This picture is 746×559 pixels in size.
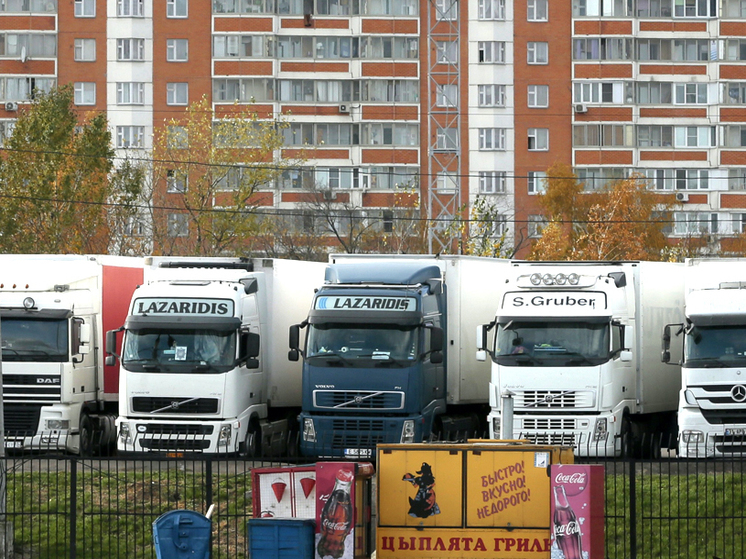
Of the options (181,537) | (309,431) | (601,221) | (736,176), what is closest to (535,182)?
(736,176)

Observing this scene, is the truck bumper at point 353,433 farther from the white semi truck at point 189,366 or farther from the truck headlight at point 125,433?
the truck headlight at point 125,433

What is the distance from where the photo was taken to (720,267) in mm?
22562

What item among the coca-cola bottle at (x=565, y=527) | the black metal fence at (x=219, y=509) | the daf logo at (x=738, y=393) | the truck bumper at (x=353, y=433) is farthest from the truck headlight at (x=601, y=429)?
the coca-cola bottle at (x=565, y=527)

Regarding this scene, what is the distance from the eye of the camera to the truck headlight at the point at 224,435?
2175 centimetres

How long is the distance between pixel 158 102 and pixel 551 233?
2936 cm

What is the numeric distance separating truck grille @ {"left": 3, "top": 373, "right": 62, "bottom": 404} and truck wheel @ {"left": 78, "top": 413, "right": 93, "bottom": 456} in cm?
87

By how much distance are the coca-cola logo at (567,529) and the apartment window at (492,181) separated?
199 feet

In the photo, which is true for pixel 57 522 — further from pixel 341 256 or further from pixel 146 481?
pixel 341 256

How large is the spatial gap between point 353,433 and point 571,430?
12.7 feet

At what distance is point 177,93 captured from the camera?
73250 millimetres

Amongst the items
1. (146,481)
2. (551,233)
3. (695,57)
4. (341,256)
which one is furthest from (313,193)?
(146,481)

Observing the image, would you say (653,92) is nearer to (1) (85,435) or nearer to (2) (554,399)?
(2) (554,399)

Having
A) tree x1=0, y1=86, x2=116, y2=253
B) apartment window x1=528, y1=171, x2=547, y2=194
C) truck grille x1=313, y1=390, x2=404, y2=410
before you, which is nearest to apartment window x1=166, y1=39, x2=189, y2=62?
apartment window x1=528, y1=171, x2=547, y2=194

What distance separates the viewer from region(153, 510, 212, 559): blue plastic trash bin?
12.9 m
